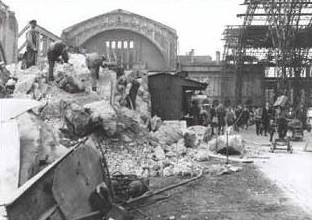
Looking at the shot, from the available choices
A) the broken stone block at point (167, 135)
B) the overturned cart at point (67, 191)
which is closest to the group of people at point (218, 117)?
the broken stone block at point (167, 135)

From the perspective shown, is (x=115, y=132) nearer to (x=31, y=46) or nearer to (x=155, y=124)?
(x=155, y=124)

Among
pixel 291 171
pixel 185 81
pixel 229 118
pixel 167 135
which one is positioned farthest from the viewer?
pixel 185 81

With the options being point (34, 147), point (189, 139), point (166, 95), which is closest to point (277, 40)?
point (166, 95)

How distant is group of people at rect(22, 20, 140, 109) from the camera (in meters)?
14.9

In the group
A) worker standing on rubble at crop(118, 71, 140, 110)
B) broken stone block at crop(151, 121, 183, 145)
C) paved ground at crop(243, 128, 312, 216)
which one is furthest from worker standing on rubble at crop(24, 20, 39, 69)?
paved ground at crop(243, 128, 312, 216)

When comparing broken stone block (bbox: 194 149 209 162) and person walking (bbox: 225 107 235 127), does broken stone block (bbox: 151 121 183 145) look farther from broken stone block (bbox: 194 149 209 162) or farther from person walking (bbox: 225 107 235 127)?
person walking (bbox: 225 107 235 127)

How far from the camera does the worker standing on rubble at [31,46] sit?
16.5 meters

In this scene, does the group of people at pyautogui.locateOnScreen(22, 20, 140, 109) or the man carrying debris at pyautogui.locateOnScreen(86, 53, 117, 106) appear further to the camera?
the man carrying debris at pyautogui.locateOnScreen(86, 53, 117, 106)

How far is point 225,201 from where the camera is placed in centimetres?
729

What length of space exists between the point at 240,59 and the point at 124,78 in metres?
18.3

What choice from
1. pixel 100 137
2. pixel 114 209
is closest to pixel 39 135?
pixel 114 209

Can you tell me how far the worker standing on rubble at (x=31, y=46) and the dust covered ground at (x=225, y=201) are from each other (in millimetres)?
9499

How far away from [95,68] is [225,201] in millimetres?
10790

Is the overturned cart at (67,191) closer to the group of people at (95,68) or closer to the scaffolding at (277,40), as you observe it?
the group of people at (95,68)
